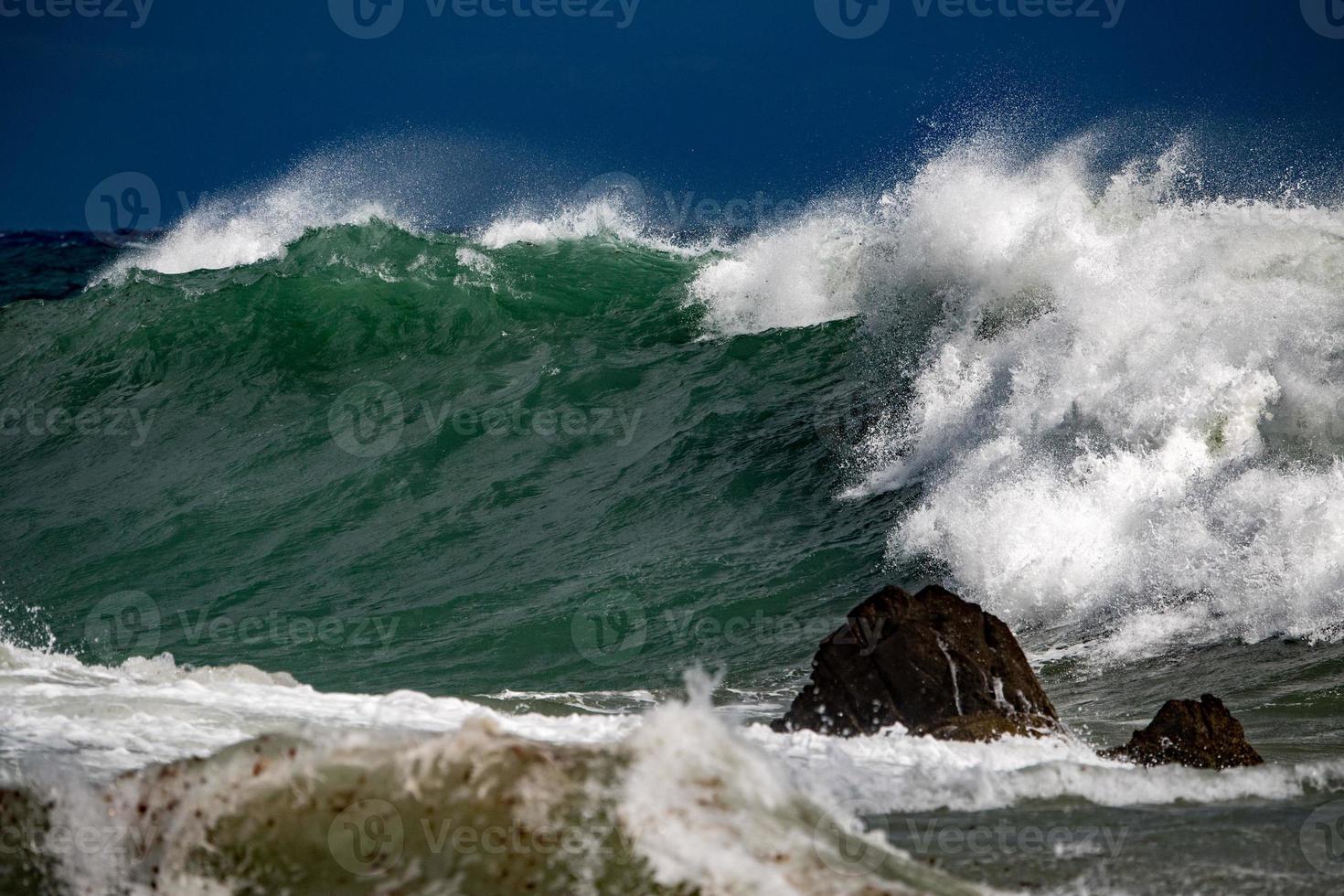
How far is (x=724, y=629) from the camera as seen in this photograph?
7965 mm

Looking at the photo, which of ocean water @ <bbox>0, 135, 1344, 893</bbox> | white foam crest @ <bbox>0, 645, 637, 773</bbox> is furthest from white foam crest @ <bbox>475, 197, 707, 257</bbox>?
white foam crest @ <bbox>0, 645, 637, 773</bbox>

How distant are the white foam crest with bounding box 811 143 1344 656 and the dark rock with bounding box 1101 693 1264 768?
7.87ft

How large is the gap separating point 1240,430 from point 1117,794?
5.35m

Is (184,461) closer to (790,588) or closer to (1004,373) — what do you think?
(790,588)

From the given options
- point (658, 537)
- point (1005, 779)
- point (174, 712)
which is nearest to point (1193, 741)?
point (1005, 779)

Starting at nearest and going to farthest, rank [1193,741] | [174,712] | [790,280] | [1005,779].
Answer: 1. [1005,779]
2. [1193,741]
3. [174,712]
4. [790,280]

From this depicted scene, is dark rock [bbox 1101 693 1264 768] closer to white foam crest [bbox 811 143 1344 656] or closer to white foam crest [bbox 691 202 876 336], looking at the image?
white foam crest [bbox 811 143 1344 656]

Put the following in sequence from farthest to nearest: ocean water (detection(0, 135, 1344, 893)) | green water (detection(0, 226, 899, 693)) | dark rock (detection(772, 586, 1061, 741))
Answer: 1. green water (detection(0, 226, 899, 693))
2. dark rock (detection(772, 586, 1061, 741))
3. ocean water (detection(0, 135, 1344, 893))

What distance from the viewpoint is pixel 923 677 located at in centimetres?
474

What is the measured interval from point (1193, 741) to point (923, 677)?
0.98 metres

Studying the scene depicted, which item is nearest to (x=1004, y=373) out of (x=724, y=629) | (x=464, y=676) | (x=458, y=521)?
(x=724, y=629)

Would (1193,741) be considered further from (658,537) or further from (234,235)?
(234,235)

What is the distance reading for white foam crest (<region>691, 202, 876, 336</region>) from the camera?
15.0 m

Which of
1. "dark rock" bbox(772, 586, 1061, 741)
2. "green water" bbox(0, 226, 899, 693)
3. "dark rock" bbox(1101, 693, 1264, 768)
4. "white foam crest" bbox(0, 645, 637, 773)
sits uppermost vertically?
"green water" bbox(0, 226, 899, 693)
